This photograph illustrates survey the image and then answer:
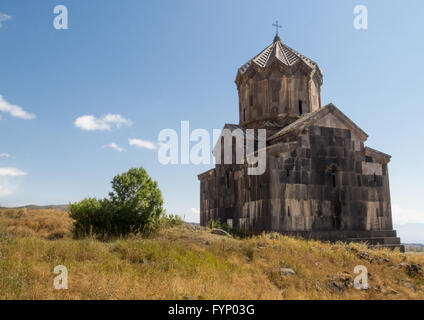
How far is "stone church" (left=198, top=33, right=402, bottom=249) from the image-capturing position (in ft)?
40.2

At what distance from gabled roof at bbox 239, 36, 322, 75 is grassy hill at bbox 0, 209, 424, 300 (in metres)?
9.31

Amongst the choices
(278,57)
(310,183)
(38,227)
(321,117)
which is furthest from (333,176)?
(38,227)

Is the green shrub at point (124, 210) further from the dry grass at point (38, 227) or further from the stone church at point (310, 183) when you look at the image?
the stone church at point (310, 183)

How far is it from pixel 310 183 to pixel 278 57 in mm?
7238

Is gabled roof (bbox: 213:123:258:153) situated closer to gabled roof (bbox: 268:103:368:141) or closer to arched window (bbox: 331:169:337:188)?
gabled roof (bbox: 268:103:368:141)

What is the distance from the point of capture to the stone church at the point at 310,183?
12.2 m

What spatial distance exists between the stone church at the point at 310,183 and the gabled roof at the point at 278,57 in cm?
36

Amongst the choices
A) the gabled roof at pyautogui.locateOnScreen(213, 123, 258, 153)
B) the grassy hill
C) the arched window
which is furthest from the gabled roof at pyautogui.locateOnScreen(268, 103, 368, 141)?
the grassy hill

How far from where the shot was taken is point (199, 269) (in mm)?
7426

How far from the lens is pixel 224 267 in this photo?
788 centimetres

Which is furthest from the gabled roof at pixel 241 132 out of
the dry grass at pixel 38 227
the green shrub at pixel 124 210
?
the dry grass at pixel 38 227

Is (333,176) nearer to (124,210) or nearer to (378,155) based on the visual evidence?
(378,155)
